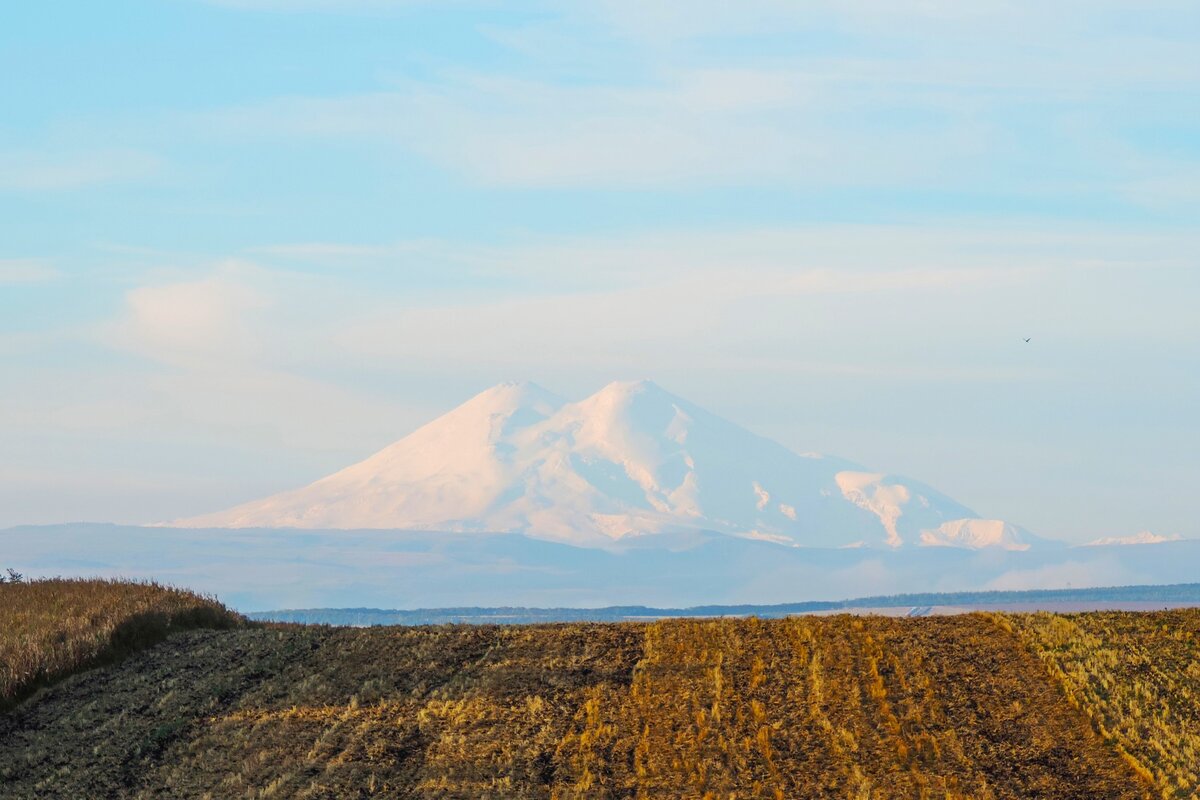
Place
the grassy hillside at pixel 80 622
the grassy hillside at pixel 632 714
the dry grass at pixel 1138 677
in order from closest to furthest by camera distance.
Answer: the grassy hillside at pixel 632 714 → the dry grass at pixel 1138 677 → the grassy hillside at pixel 80 622

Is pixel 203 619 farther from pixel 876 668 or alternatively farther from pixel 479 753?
pixel 876 668

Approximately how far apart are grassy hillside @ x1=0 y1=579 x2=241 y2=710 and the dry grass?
21871mm

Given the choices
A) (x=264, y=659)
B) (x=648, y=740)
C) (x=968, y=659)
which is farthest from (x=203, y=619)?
(x=968, y=659)

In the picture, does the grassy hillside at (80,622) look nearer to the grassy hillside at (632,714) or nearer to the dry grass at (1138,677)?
the grassy hillside at (632,714)

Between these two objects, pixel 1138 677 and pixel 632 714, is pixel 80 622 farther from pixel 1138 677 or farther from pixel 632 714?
pixel 1138 677

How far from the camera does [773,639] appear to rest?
117 ft

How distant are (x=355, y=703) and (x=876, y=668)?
11.1m

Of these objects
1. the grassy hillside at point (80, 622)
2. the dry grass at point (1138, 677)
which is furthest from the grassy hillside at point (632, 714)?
the grassy hillside at point (80, 622)

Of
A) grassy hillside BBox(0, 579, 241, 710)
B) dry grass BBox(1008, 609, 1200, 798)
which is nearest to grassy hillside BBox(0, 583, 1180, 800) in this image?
dry grass BBox(1008, 609, 1200, 798)

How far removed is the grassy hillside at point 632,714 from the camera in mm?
27641

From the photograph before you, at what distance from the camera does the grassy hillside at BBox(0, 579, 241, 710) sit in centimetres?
3659

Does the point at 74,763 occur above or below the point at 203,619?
below

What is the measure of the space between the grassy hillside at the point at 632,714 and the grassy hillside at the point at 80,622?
389 millimetres

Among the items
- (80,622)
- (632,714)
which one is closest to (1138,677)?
(632,714)
